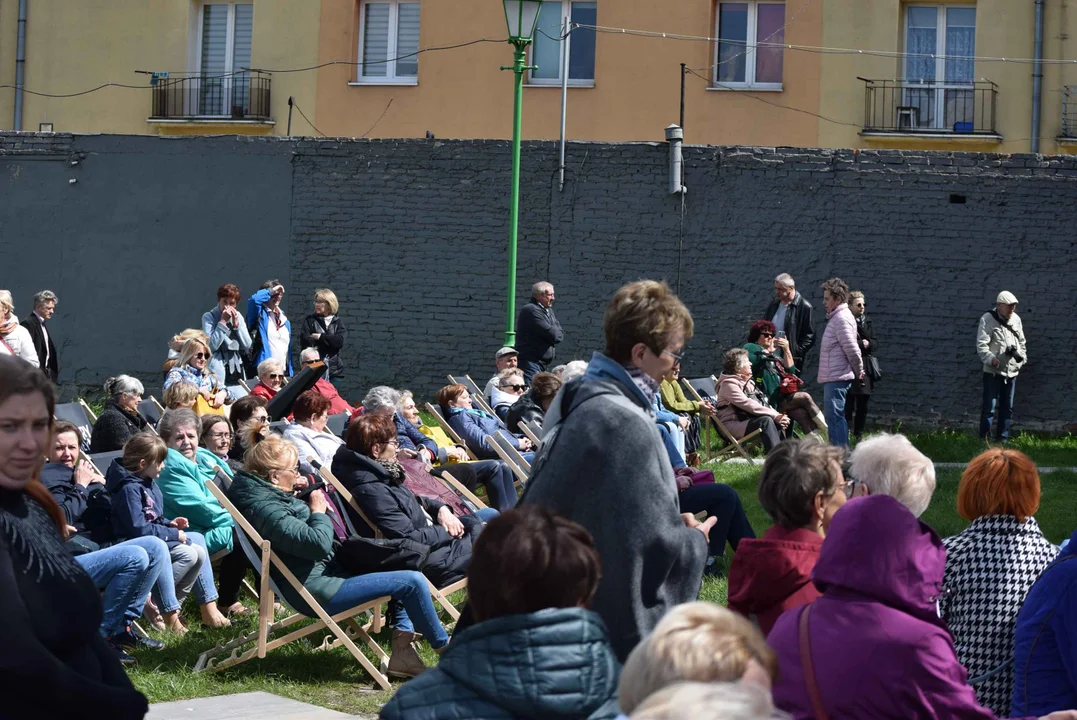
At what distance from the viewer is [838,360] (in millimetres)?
12617

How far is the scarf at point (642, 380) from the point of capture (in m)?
3.88

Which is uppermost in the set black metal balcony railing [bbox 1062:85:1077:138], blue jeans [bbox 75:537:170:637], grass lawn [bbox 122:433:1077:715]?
black metal balcony railing [bbox 1062:85:1077:138]

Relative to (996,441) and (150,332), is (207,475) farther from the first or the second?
(150,332)

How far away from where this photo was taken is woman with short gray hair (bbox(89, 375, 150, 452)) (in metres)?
9.53

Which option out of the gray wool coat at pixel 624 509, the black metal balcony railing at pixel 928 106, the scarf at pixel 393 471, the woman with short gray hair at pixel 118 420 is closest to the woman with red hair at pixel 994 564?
the gray wool coat at pixel 624 509

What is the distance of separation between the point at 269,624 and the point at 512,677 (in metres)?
3.72

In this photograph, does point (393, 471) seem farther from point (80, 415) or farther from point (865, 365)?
point (865, 365)

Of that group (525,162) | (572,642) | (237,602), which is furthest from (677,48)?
(572,642)

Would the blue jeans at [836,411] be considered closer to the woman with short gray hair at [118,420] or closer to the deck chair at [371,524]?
the woman with short gray hair at [118,420]

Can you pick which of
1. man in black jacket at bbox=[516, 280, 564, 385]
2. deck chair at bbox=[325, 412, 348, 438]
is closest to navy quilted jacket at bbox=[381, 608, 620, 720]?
deck chair at bbox=[325, 412, 348, 438]

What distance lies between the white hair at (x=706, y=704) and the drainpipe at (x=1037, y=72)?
19.3 m

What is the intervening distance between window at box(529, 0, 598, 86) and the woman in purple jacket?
728 inches

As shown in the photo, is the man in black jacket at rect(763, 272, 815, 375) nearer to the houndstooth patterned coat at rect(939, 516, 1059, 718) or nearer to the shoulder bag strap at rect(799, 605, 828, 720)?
the houndstooth patterned coat at rect(939, 516, 1059, 718)

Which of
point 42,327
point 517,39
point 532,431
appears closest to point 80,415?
point 42,327
